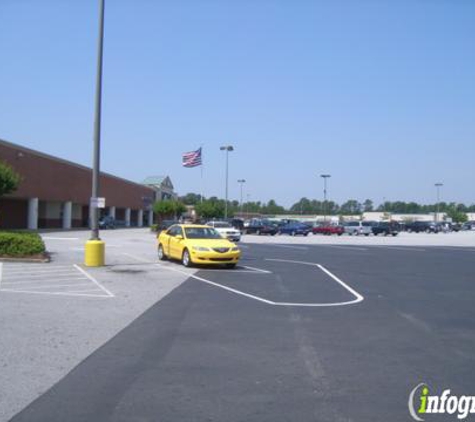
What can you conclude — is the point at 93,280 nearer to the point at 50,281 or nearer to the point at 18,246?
the point at 50,281

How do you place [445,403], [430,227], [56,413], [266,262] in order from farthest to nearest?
[430,227], [266,262], [445,403], [56,413]

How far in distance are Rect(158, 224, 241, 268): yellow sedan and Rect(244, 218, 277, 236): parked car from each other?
3708 centimetres

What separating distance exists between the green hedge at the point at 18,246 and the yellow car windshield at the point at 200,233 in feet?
16.6

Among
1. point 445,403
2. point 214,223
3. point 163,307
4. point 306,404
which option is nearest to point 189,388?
point 306,404

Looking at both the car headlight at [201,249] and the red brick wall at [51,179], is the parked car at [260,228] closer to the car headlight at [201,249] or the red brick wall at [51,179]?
the red brick wall at [51,179]

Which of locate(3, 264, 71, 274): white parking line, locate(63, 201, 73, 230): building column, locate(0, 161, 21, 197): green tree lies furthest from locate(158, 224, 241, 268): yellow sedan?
locate(63, 201, 73, 230): building column

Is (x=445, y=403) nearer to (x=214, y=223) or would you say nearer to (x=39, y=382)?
(x=39, y=382)

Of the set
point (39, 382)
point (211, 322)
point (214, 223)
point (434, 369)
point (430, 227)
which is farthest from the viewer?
point (430, 227)

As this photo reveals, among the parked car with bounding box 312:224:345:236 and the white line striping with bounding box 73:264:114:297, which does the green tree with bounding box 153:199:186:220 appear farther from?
Answer: the white line striping with bounding box 73:264:114:297

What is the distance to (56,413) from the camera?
5.12m

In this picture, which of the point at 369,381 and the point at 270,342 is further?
the point at 270,342

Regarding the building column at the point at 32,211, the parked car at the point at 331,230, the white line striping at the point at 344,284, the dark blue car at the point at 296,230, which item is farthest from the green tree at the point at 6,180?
the parked car at the point at 331,230

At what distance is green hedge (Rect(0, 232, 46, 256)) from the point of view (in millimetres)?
19281

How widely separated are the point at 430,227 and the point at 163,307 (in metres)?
74.8
